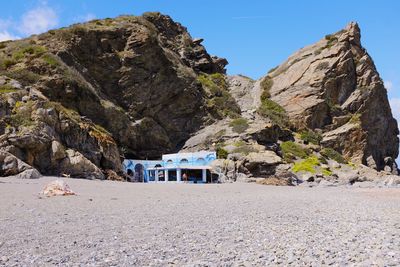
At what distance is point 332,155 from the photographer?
6144 cm

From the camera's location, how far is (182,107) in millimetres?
60625

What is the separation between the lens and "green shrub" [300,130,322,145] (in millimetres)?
64125

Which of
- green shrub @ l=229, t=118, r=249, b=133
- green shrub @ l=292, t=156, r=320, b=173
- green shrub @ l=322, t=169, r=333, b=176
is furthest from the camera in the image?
green shrub @ l=229, t=118, r=249, b=133

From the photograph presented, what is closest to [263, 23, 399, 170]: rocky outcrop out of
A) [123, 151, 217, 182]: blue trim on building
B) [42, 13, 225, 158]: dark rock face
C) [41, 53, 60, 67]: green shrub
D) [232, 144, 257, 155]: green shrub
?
[42, 13, 225, 158]: dark rock face

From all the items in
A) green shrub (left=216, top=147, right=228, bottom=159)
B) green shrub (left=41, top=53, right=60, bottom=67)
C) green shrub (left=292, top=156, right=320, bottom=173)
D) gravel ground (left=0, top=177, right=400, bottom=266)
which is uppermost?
green shrub (left=41, top=53, right=60, bottom=67)

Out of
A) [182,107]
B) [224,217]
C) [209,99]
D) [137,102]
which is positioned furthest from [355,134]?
[224,217]

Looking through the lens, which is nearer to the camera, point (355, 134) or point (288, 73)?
point (355, 134)

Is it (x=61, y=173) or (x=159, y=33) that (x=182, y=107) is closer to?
(x=159, y=33)

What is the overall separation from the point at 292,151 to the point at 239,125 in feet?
26.0

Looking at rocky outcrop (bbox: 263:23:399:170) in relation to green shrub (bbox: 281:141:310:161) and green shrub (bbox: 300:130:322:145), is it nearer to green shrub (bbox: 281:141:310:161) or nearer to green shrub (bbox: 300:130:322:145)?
green shrub (bbox: 300:130:322:145)

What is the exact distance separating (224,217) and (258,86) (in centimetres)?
7372

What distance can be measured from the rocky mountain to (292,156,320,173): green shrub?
0.26 metres

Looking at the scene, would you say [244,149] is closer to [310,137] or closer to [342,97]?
[310,137]

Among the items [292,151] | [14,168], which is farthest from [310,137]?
[14,168]
